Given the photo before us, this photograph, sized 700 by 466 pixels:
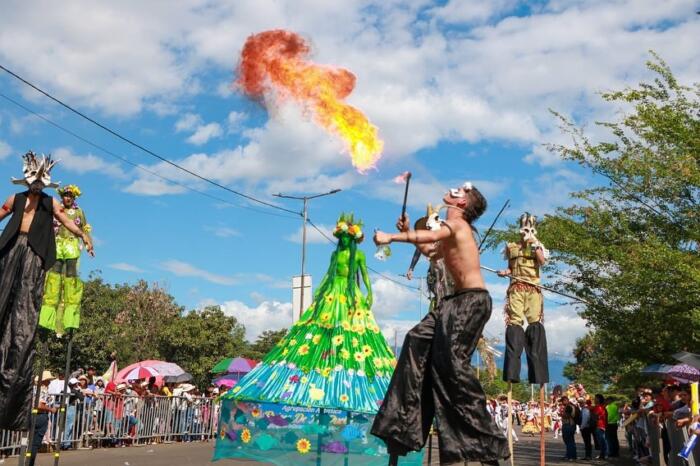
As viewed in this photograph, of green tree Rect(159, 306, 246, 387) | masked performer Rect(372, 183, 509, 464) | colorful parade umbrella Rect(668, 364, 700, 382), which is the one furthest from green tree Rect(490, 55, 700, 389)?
green tree Rect(159, 306, 246, 387)

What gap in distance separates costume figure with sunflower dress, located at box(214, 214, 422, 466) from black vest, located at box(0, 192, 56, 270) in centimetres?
262

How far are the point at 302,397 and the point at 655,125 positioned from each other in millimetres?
11023

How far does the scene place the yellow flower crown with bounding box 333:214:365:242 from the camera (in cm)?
962

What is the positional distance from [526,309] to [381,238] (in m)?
4.62

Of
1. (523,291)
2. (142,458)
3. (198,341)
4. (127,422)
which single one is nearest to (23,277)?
(523,291)

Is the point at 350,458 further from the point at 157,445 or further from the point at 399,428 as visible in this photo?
the point at 157,445

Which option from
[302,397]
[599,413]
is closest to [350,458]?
[302,397]

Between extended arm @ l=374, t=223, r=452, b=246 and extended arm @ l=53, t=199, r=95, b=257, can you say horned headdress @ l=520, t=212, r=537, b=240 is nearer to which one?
extended arm @ l=374, t=223, r=452, b=246

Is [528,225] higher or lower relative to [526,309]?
higher

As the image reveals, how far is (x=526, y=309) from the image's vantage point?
9766 mm

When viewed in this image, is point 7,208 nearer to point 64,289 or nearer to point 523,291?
point 64,289

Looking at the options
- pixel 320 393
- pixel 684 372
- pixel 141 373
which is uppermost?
pixel 684 372

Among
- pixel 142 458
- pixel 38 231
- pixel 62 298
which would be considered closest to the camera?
pixel 38 231

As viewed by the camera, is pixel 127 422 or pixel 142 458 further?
pixel 127 422
